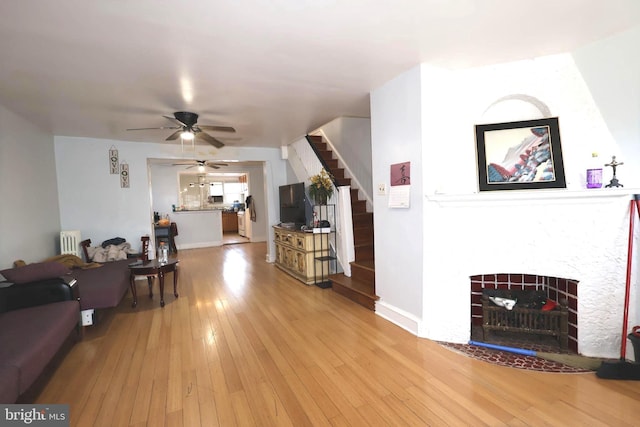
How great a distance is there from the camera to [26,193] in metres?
3.60

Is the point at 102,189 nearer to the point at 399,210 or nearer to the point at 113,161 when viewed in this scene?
the point at 113,161

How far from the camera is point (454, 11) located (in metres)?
1.82

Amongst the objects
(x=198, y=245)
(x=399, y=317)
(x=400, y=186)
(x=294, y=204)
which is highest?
(x=400, y=186)

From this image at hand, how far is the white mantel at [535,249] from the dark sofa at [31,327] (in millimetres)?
2871

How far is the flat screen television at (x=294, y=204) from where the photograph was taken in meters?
5.13

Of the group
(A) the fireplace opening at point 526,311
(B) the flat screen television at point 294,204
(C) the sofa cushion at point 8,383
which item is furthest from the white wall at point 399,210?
(C) the sofa cushion at point 8,383

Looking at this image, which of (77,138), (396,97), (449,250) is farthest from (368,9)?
(77,138)

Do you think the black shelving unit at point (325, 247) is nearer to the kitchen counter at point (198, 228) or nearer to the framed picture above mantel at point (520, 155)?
the framed picture above mantel at point (520, 155)

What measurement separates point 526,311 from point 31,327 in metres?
3.91

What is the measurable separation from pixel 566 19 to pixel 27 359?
4071mm

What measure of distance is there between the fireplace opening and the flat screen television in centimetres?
305

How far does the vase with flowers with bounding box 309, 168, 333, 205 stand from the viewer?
441 centimetres

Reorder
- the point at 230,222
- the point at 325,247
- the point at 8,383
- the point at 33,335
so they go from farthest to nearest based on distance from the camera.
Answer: the point at 230,222
the point at 325,247
the point at 33,335
the point at 8,383

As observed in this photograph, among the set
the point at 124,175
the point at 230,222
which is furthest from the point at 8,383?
the point at 230,222
